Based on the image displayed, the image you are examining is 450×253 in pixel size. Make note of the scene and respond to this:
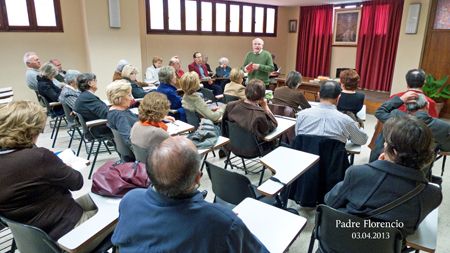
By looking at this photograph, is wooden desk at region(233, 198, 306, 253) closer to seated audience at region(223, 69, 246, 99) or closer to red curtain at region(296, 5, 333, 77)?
seated audience at region(223, 69, 246, 99)

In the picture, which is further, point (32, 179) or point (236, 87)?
point (236, 87)

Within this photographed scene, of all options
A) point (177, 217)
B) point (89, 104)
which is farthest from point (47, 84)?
point (177, 217)

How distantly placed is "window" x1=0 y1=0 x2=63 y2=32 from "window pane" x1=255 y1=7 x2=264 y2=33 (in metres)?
5.41

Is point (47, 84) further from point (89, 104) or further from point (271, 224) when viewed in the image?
point (271, 224)

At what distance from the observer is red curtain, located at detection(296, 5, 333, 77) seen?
8742mm

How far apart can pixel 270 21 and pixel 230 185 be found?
8.58m

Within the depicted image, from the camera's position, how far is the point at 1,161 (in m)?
1.30

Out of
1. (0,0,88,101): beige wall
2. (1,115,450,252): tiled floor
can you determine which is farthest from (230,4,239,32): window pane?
(1,115,450,252): tiled floor

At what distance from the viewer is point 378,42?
766 cm

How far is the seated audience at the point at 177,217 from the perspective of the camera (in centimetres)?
93

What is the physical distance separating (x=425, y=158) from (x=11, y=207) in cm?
186

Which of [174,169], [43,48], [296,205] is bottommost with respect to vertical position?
[296,205]

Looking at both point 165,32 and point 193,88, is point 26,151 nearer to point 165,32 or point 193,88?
point 193,88

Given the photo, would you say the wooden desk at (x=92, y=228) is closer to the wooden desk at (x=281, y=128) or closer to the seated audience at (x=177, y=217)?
the seated audience at (x=177, y=217)
